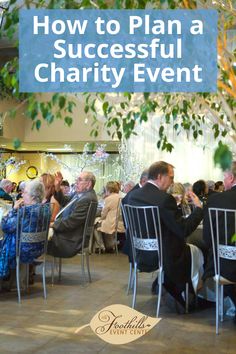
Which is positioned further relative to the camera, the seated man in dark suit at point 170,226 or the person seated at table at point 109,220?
the person seated at table at point 109,220

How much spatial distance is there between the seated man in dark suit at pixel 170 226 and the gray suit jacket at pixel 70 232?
3.52ft

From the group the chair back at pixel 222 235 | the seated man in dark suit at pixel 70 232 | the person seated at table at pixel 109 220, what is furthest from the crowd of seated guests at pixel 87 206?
the person seated at table at pixel 109 220

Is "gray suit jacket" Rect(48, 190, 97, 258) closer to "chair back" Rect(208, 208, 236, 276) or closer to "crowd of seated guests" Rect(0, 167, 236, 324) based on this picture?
"crowd of seated guests" Rect(0, 167, 236, 324)

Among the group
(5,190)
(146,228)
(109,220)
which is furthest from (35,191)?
(109,220)

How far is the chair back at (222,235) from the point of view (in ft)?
12.6

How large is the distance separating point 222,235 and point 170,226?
1.43 ft

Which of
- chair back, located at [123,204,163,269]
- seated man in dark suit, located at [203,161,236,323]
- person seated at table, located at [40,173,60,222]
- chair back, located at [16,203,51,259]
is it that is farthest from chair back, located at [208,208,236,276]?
person seated at table, located at [40,173,60,222]

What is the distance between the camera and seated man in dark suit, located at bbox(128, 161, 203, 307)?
4.17 m

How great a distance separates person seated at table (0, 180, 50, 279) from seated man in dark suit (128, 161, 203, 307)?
919mm

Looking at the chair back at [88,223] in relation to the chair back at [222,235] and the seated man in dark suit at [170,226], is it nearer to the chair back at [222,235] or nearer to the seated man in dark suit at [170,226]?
the seated man in dark suit at [170,226]

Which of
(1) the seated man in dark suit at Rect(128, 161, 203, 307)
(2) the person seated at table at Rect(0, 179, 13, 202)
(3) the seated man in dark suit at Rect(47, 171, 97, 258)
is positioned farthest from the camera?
(2) the person seated at table at Rect(0, 179, 13, 202)

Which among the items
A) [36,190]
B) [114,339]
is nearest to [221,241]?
[114,339]

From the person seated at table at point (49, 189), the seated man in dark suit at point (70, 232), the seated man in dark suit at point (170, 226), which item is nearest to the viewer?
the seated man in dark suit at point (170, 226)

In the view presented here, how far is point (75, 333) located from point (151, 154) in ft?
28.4
